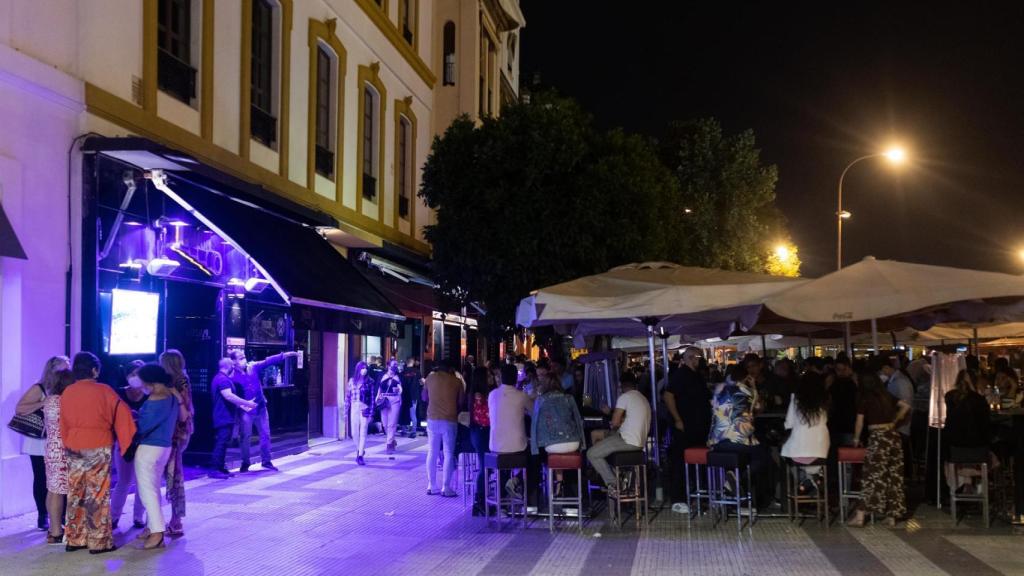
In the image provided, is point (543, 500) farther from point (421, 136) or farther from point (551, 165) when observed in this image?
point (421, 136)

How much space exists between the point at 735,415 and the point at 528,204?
759 cm

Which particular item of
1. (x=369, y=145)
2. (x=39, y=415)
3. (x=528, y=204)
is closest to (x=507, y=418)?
(x=39, y=415)

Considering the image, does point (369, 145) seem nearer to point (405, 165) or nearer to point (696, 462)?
point (405, 165)

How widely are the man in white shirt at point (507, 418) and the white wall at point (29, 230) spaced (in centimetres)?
513

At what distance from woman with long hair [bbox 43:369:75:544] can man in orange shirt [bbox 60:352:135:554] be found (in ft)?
1.11

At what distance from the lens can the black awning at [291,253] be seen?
12.7m

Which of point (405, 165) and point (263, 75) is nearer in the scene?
point (263, 75)

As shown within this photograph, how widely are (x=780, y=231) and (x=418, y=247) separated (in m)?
A: 25.2

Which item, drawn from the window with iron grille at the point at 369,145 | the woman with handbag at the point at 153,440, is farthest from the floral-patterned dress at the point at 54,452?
the window with iron grille at the point at 369,145

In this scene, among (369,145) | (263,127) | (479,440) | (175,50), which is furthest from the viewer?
(369,145)

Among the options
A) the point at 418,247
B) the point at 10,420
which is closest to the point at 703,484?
the point at 10,420

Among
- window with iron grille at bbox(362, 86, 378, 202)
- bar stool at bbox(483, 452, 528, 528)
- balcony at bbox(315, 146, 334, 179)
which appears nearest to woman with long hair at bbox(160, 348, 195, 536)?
bar stool at bbox(483, 452, 528, 528)

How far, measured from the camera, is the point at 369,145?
21.8 metres

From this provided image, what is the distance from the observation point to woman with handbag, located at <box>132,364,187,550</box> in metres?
8.62
